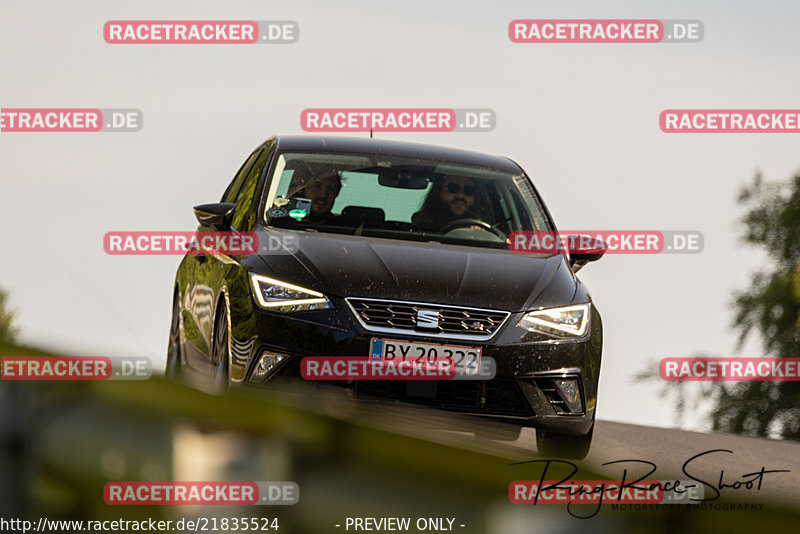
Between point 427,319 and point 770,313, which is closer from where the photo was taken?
point 427,319

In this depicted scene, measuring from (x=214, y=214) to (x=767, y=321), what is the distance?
108ft

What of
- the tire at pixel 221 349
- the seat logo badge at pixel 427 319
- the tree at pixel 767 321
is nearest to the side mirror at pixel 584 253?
the seat logo badge at pixel 427 319

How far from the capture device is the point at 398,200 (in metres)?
8.10

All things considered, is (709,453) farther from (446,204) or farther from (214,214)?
(214,214)

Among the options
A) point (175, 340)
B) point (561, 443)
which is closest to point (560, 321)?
point (561, 443)

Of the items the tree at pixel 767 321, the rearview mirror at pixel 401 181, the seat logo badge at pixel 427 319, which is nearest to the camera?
the seat logo badge at pixel 427 319

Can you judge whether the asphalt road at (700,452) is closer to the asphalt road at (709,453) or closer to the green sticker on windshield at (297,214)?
the asphalt road at (709,453)

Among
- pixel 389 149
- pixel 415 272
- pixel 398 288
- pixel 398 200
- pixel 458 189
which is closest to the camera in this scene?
pixel 398 288

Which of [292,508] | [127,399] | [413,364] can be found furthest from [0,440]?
[413,364]

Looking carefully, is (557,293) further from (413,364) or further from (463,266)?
(413,364)

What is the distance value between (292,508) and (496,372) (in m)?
4.99

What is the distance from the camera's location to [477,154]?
29.6 feet

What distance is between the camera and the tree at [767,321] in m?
37.8

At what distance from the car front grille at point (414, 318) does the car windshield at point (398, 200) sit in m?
0.94
